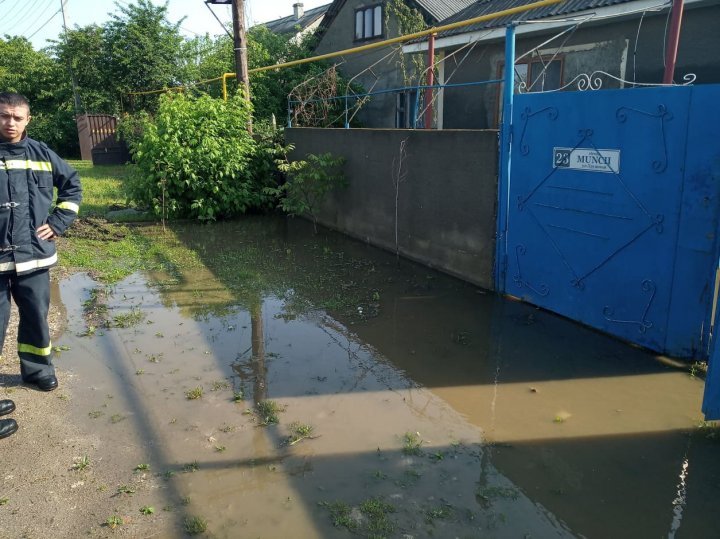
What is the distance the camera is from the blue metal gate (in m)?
4.13

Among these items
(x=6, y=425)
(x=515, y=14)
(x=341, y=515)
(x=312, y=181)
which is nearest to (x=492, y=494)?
Answer: (x=341, y=515)

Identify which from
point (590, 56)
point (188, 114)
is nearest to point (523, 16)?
point (590, 56)

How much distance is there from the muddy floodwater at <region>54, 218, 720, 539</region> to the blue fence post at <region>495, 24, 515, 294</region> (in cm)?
36

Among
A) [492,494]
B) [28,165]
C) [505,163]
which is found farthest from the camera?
[505,163]

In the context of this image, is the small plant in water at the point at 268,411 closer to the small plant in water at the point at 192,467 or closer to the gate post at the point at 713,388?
the small plant in water at the point at 192,467

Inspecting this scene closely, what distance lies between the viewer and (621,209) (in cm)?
466

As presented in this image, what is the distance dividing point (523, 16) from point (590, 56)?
147 cm

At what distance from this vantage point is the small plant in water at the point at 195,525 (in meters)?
2.70

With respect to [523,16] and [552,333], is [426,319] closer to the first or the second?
[552,333]

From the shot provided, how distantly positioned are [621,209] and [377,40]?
14990 mm

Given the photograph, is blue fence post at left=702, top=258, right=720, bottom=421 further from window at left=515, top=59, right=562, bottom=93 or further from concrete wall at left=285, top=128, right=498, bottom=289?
window at left=515, top=59, right=562, bottom=93

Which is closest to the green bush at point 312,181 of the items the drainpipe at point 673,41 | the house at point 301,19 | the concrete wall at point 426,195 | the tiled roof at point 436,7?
the concrete wall at point 426,195

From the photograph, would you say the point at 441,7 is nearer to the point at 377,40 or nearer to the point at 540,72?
the point at 377,40

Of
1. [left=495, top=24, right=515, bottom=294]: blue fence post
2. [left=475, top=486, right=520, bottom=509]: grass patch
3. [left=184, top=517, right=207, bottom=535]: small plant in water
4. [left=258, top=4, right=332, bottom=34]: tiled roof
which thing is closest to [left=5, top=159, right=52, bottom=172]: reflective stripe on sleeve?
[left=184, top=517, right=207, bottom=535]: small plant in water
